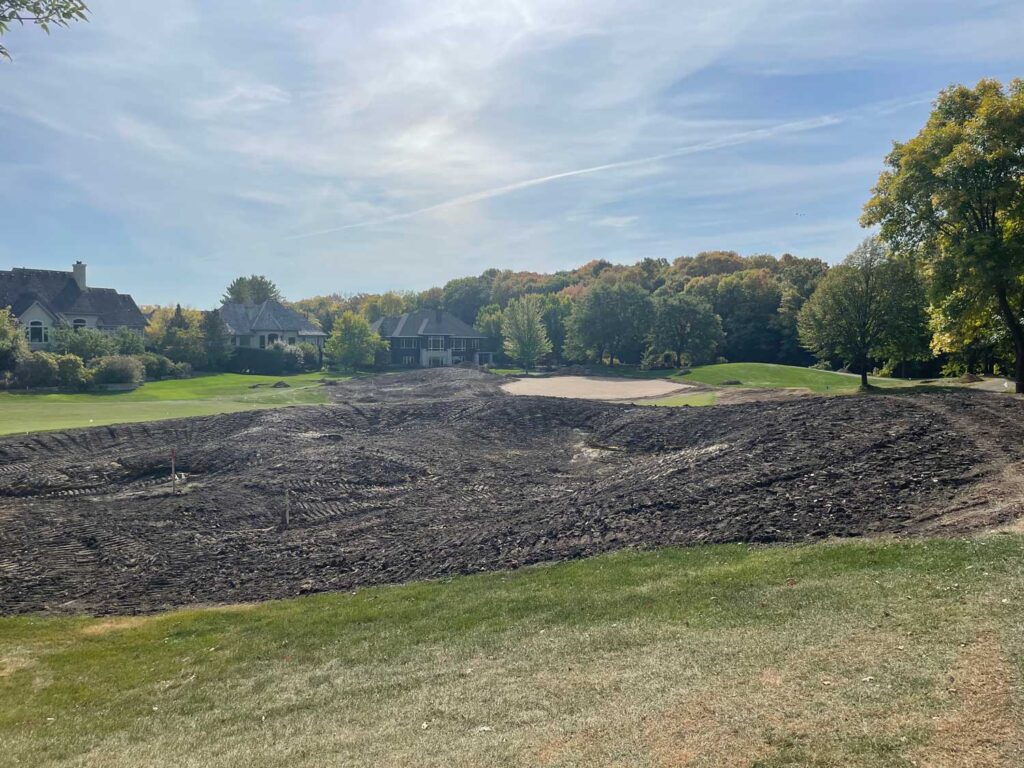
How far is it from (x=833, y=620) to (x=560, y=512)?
904 centimetres

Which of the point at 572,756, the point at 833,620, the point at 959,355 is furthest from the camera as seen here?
the point at 959,355

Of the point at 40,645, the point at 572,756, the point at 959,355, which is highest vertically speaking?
the point at 959,355

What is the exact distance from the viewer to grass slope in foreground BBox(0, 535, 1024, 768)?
6.40 metres

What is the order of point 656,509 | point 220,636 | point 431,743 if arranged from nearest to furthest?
1. point 431,743
2. point 220,636
3. point 656,509

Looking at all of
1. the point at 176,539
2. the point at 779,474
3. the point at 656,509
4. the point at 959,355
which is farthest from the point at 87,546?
the point at 959,355

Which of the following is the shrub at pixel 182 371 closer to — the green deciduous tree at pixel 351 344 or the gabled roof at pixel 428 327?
the green deciduous tree at pixel 351 344

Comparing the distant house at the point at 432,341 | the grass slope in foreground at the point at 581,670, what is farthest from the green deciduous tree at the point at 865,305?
the distant house at the point at 432,341

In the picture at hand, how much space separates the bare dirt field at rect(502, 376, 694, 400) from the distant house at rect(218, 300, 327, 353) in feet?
115

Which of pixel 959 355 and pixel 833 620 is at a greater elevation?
pixel 959 355

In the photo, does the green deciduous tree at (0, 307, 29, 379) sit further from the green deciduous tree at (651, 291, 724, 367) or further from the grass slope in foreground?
the green deciduous tree at (651, 291, 724, 367)

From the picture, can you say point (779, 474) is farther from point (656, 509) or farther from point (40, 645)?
point (40, 645)

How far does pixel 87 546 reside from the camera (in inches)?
690

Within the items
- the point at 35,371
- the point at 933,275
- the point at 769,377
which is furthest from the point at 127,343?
the point at 933,275

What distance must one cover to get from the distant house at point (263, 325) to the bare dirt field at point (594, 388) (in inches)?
1379
